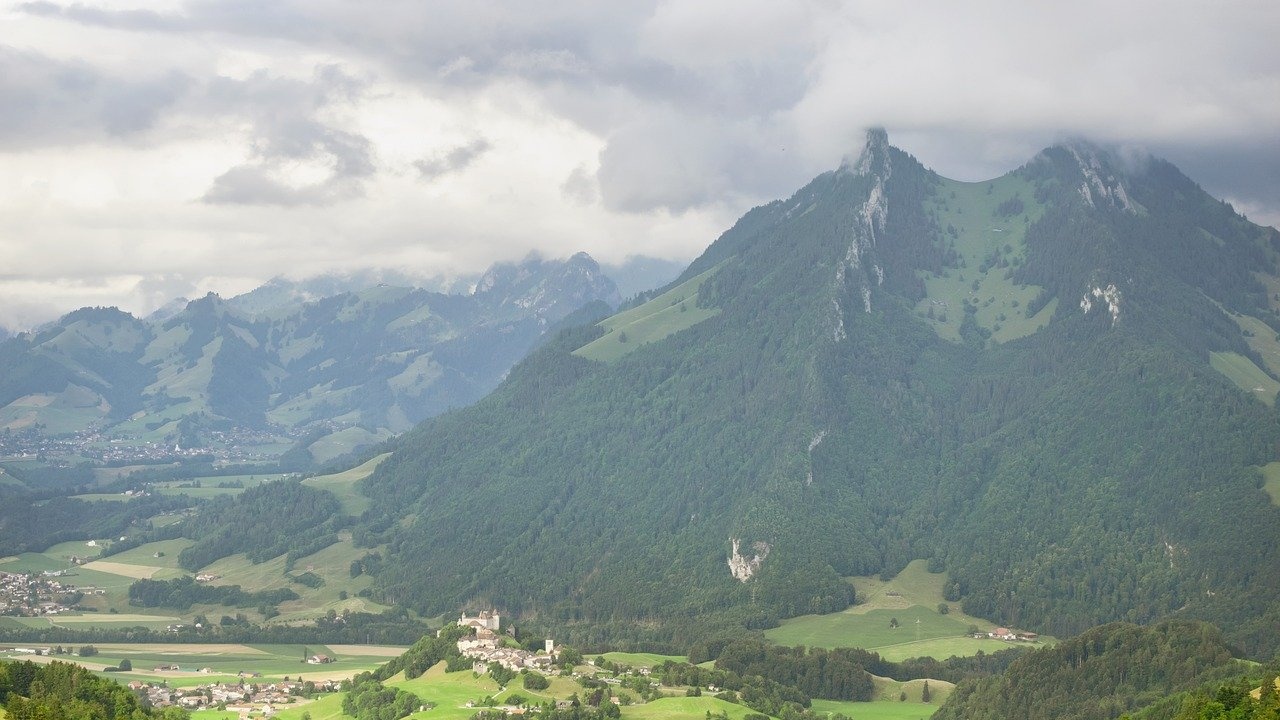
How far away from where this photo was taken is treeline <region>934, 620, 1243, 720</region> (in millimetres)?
177250

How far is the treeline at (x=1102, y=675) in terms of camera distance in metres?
177

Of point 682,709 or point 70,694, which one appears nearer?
point 70,694

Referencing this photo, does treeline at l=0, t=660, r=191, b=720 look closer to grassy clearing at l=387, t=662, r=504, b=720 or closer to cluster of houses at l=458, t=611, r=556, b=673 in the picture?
grassy clearing at l=387, t=662, r=504, b=720

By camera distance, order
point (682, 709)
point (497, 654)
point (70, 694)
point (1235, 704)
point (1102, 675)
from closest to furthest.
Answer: point (1235, 704)
point (70, 694)
point (682, 709)
point (1102, 675)
point (497, 654)

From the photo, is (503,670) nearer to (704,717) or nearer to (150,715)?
(704,717)

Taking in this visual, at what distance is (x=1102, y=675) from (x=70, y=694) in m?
115

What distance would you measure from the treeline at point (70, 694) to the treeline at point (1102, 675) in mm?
92244

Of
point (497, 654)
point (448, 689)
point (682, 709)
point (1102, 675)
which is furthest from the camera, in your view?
point (497, 654)

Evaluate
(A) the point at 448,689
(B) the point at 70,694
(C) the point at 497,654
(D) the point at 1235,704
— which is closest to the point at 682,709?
(A) the point at 448,689

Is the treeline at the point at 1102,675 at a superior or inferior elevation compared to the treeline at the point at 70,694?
inferior

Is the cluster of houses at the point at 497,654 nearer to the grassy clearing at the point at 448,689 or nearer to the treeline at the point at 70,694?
the grassy clearing at the point at 448,689

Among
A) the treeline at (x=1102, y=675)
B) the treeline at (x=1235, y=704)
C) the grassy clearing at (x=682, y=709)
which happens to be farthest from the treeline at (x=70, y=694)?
Result: the treeline at (x=1235, y=704)

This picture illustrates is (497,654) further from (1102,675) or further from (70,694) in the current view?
(1102,675)

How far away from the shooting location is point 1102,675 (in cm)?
18450
